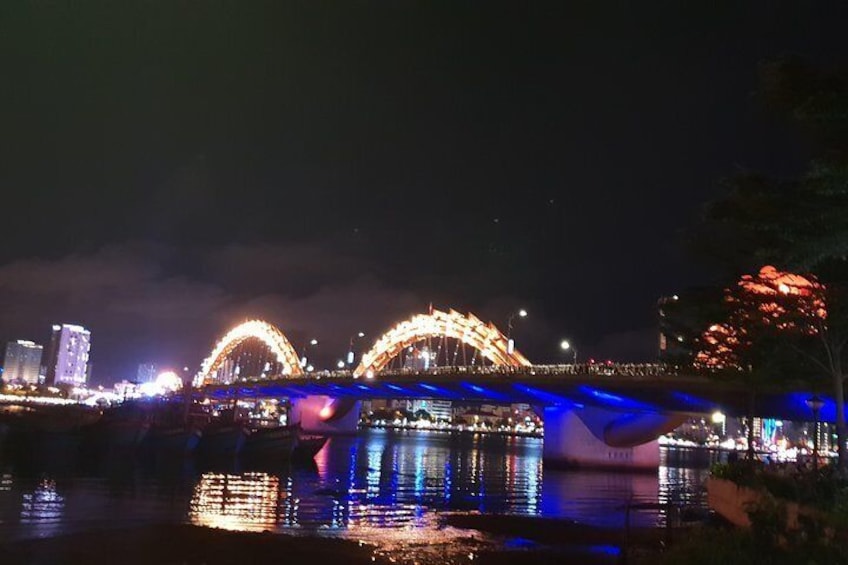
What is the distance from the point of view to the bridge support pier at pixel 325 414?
146625mm

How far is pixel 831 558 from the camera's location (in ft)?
40.9

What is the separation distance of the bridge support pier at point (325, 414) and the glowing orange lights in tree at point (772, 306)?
115m

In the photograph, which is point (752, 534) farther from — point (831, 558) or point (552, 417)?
point (552, 417)

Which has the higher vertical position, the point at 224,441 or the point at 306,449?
the point at 224,441

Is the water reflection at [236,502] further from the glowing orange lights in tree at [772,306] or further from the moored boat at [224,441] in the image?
the glowing orange lights in tree at [772,306]

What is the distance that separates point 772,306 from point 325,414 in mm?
127613

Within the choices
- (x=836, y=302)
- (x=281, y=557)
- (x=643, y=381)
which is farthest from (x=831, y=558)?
(x=643, y=381)

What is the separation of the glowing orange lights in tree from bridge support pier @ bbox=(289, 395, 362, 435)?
115424 millimetres

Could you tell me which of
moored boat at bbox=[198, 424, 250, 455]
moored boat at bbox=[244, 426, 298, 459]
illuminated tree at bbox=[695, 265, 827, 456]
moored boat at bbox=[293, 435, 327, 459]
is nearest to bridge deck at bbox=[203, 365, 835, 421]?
illuminated tree at bbox=[695, 265, 827, 456]

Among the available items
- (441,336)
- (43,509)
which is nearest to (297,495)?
(43,509)

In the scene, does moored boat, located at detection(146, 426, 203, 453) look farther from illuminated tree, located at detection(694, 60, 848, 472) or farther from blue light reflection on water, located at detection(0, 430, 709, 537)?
illuminated tree, located at detection(694, 60, 848, 472)

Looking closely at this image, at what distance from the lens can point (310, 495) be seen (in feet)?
130

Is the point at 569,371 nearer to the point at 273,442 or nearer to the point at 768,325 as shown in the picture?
the point at 273,442

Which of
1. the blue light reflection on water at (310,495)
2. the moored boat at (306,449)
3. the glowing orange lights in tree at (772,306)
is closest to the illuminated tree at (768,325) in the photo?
the glowing orange lights in tree at (772,306)
